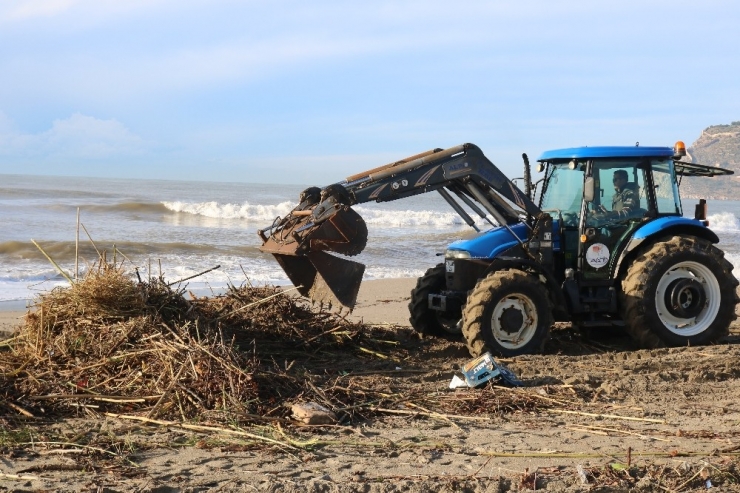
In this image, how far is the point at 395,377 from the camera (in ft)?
23.9

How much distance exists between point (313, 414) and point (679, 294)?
5018 mm

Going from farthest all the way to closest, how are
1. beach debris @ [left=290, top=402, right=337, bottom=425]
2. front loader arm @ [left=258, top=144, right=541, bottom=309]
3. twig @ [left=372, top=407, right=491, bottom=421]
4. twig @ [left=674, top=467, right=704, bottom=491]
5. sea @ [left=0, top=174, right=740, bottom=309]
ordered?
sea @ [left=0, top=174, right=740, bottom=309]
front loader arm @ [left=258, top=144, right=541, bottom=309]
twig @ [left=372, top=407, right=491, bottom=421]
beach debris @ [left=290, top=402, right=337, bottom=425]
twig @ [left=674, top=467, right=704, bottom=491]

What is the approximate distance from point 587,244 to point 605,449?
3.97m

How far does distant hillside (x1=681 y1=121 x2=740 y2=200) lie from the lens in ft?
230

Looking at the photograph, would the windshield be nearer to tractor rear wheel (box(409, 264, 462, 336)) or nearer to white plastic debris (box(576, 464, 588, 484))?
tractor rear wheel (box(409, 264, 462, 336))

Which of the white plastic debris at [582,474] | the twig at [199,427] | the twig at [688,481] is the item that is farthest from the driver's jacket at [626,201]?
the twig at [199,427]

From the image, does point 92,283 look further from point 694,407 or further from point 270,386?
point 694,407

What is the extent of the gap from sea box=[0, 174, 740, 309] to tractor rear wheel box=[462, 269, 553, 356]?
249 centimetres

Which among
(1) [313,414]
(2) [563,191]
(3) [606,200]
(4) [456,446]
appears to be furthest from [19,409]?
Answer: (3) [606,200]

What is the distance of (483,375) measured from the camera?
6.72 m

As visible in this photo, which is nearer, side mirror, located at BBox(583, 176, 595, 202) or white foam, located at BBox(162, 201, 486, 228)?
side mirror, located at BBox(583, 176, 595, 202)

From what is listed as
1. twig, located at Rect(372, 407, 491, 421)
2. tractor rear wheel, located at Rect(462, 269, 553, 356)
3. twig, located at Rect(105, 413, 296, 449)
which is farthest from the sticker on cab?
twig, located at Rect(105, 413, 296, 449)

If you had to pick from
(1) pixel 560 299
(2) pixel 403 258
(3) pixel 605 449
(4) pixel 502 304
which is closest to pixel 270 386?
(3) pixel 605 449

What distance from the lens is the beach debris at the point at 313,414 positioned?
5614 mm
